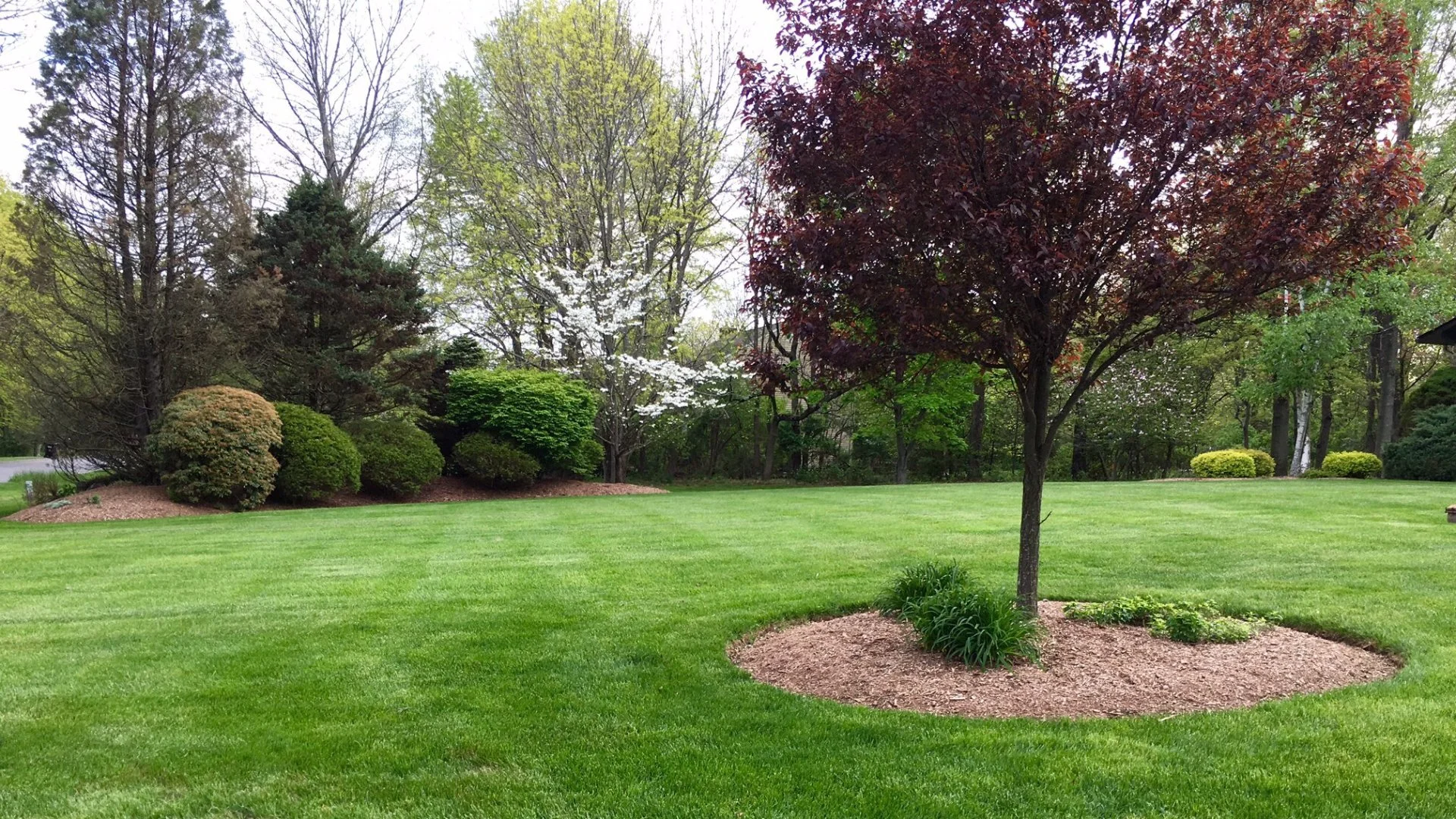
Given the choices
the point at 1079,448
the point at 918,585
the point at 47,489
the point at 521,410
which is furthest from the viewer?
the point at 1079,448

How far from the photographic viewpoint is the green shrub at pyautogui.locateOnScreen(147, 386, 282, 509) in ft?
42.9

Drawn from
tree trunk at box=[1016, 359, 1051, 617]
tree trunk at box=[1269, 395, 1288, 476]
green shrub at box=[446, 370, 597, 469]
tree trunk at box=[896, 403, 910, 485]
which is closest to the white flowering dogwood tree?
green shrub at box=[446, 370, 597, 469]

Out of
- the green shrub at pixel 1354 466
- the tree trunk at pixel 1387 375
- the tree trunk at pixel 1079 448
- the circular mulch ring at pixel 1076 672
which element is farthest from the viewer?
the tree trunk at pixel 1079 448

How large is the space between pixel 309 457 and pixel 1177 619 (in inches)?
537

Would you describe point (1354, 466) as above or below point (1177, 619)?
above

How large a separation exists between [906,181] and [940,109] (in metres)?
0.37

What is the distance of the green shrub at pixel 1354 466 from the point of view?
729 inches

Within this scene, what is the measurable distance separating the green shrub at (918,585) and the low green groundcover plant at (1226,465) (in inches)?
682

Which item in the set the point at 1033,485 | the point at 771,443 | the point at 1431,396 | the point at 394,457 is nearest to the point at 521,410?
the point at 394,457

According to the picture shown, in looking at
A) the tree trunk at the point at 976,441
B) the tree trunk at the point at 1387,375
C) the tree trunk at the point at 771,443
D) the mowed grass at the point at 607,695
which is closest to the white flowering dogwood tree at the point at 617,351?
the tree trunk at the point at 771,443

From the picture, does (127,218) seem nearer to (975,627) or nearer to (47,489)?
(47,489)

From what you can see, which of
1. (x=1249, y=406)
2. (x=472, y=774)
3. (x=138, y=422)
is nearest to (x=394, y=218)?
(x=138, y=422)

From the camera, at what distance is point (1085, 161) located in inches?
168

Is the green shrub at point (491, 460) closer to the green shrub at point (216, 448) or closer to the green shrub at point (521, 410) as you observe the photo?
the green shrub at point (521, 410)
